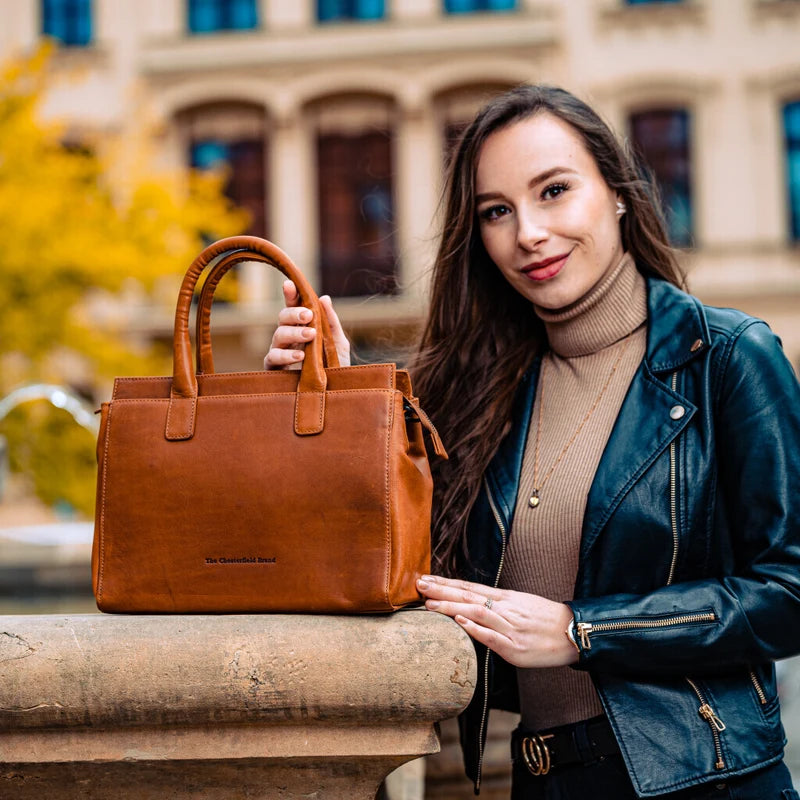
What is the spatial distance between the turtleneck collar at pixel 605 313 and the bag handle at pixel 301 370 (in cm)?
62

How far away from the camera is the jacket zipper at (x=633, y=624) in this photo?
1748mm

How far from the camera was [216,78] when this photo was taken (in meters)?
17.2

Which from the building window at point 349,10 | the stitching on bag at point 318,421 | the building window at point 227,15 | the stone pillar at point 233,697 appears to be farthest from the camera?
the building window at point 227,15

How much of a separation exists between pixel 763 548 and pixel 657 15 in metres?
16.5

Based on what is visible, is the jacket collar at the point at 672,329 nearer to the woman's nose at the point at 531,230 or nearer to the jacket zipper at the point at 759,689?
the woman's nose at the point at 531,230

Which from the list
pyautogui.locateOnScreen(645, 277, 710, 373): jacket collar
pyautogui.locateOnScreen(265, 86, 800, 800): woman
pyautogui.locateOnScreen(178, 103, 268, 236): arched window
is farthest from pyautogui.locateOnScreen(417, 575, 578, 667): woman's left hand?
pyautogui.locateOnScreen(178, 103, 268, 236): arched window

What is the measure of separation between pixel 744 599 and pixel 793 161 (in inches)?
639

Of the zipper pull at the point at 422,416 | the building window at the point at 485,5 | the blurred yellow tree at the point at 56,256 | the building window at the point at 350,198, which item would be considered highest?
the building window at the point at 485,5

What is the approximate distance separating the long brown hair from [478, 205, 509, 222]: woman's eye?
2.0 inches

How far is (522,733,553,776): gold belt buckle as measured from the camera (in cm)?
195

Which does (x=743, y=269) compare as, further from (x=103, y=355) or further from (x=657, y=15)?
(x=103, y=355)

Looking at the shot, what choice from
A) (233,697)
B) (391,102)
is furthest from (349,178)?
(233,697)

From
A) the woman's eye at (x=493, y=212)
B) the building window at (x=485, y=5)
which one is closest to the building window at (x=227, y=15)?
the building window at (x=485, y=5)

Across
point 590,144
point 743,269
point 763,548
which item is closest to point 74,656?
point 763,548
